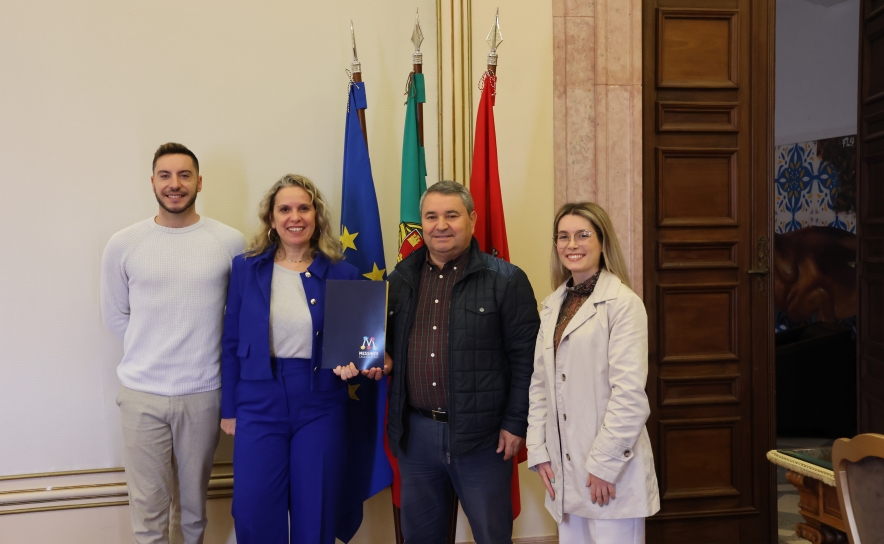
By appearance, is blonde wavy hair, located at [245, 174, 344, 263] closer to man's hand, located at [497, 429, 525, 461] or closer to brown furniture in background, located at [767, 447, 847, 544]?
man's hand, located at [497, 429, 525, 461]

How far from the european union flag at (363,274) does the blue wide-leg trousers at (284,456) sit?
302 mm

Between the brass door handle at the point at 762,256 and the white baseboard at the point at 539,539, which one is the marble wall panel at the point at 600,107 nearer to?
the brass door handle at the point at 762,256

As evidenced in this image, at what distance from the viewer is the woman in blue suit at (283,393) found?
90.0 inches

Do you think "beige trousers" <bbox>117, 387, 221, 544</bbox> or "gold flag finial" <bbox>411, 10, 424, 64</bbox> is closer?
"beige trousers" <bbox>117, 387, 221, 544</bbox>

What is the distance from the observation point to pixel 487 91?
278cm

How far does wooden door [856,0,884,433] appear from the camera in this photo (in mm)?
3232

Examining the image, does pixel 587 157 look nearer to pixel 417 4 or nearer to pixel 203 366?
pixel 417 4

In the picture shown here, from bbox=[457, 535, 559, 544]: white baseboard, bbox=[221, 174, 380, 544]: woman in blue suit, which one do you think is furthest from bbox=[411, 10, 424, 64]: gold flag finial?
bbox=[457, 535, 559, 544]: white baseboard

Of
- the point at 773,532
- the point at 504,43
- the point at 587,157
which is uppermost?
the point at 504,43

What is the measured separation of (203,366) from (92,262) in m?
0.86

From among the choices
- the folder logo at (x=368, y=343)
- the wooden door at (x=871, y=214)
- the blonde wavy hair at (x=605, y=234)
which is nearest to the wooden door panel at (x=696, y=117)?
the wooden door at (x=871, y=214)

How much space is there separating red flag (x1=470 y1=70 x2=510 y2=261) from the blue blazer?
0.64 meters

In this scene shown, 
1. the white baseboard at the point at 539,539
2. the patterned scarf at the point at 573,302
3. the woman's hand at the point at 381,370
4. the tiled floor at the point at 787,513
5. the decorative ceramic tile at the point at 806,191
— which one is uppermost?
the decorative ceramic tile at the point at 806,191

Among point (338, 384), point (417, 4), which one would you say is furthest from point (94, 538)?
point (417, 4)
